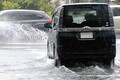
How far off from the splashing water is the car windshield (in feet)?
37.5

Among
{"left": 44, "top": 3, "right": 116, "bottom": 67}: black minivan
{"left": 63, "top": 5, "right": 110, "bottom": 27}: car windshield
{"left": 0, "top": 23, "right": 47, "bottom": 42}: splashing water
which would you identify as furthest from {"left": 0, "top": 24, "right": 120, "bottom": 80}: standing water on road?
{"left": 0, "top": 23, "right": 47, "bottom": 42}: splashing water

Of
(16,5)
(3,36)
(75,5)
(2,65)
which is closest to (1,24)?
(3,36)

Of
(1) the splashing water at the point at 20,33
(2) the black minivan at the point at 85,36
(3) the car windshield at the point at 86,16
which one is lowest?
(1) the splashing water at the point at 20,33

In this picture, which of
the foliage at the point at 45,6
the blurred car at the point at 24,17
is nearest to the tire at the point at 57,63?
the blurred car at the point at 24,17

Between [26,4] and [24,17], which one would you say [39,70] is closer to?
[24,17]

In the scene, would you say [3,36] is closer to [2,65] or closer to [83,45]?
[2,65]

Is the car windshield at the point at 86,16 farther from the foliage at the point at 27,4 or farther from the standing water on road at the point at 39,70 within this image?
the foliage at the point at 27,4

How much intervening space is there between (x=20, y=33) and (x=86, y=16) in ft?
39.9

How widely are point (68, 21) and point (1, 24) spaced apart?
39.1ft

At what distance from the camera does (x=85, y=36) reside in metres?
11.7

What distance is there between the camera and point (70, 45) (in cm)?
1164

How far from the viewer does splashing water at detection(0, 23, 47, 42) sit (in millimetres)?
23094

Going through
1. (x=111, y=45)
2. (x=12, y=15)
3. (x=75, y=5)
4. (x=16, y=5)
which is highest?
(x=75, y=5)

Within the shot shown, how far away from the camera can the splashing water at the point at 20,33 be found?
2309cm
